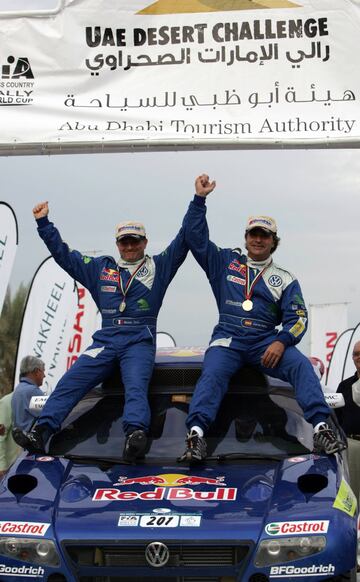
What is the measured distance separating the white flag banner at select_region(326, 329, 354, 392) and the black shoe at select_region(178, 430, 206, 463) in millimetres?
16678

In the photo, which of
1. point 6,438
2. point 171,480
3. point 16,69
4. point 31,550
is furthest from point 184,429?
point 6,438

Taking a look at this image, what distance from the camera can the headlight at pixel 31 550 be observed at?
4.93m

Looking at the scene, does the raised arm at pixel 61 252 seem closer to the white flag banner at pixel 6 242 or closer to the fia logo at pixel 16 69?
the fia logo at pixel 16 69

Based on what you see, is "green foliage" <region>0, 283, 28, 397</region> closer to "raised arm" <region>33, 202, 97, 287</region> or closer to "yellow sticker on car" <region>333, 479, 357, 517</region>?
"raised arm" <region>33, 202, 97, 287</region>

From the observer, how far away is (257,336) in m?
6.67

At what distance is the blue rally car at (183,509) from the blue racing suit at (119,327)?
0.23 m

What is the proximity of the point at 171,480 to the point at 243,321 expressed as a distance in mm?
1521

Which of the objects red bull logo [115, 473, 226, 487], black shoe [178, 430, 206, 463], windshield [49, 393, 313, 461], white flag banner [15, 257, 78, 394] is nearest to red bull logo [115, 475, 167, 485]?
red bull logo [115, 473, 226, 487]

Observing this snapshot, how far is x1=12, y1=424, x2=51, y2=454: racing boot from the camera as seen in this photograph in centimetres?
614

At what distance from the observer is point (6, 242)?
1180 centimetres

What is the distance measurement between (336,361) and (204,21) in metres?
16.2

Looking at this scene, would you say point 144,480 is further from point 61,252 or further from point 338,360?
point 338,360

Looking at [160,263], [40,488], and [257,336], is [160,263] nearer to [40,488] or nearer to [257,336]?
[257,336]

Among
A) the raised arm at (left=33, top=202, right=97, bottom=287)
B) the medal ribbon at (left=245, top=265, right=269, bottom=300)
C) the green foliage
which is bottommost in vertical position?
the green foliage
